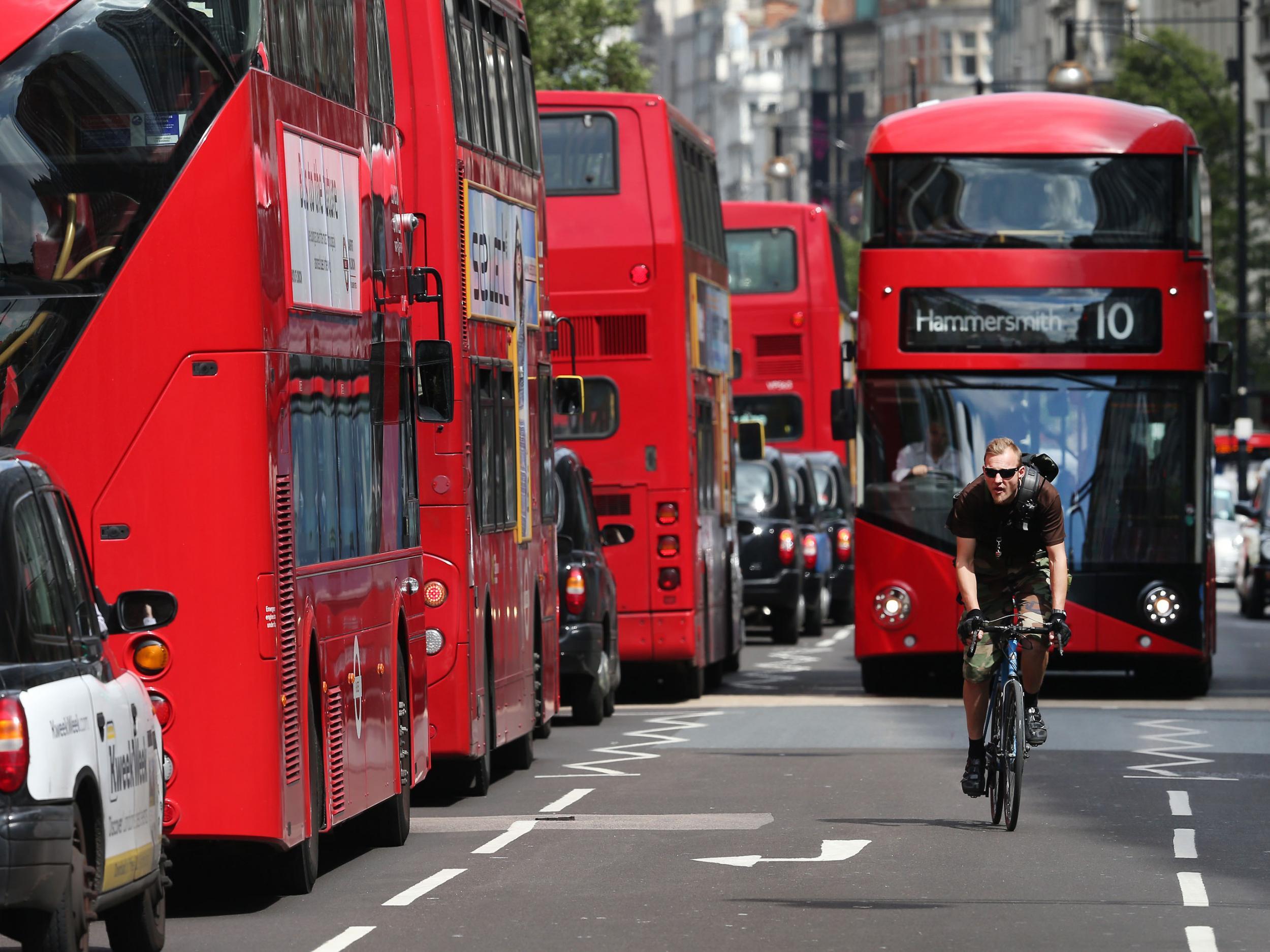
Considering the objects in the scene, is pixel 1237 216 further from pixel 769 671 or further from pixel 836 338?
pixel 769 671

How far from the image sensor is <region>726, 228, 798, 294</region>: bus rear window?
146 feet

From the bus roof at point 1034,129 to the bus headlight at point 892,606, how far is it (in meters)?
3.43

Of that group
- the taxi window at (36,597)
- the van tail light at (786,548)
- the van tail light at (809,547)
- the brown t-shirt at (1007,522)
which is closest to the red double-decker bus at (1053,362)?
the van tail light at (786,548)

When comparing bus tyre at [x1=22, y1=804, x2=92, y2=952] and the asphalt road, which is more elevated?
bus tyre at [x1=22, y1=804, x2=92, y2=952]

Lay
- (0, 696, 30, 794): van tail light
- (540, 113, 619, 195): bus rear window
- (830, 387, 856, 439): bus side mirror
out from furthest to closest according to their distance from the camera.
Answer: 1. (830, 387, 856, 439): bus side mirror
2. (540, 113, 619, 195): bus rear window
3. (0, 696, 30, 794): van tail light

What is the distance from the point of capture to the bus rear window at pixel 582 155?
952 inches

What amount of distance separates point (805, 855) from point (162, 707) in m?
3.61

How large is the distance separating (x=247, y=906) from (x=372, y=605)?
73.2 inches

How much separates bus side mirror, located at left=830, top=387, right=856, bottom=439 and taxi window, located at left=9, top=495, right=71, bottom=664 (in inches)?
606

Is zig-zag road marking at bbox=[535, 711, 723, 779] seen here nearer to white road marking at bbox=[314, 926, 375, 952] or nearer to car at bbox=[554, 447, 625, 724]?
car at bbox=[554, 447, 625, 724]

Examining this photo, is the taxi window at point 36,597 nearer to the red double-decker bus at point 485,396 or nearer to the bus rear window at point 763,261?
the red double-decker bus at point 485,396

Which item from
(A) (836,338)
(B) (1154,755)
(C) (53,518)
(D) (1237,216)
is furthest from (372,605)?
(D) (1237,216)

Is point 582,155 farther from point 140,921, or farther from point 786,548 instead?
point 140,921

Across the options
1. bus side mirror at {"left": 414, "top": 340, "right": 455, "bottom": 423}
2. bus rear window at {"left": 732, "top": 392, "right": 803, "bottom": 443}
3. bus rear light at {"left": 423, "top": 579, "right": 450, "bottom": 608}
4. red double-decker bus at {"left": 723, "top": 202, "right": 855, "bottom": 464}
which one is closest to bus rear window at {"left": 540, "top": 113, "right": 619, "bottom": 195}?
bus rear light at {"left": 423, "top": 579, "right": 450, "bottom": 608}
